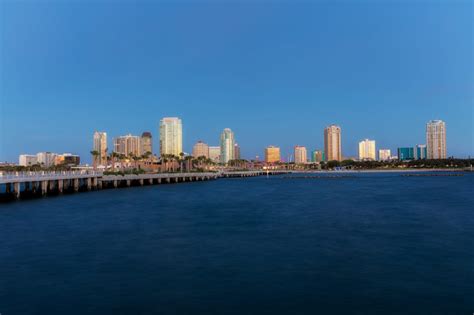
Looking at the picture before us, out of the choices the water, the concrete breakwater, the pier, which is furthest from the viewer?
the pier

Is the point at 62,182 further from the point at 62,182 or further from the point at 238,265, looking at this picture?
the point at 238,265

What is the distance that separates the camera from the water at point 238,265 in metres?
15.4

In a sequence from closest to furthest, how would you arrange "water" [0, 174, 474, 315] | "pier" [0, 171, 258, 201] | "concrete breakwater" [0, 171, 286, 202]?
"water" [0, 174, 474, 315]
"concrete breakwater" [0, 171, 286, 202]
"pier" [0, 171, 258, 201]

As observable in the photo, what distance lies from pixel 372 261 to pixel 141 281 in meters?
11.8

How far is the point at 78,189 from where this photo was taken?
243ft

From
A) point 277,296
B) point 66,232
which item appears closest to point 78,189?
point 66,232

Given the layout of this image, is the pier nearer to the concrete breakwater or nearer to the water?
the concrete breakwater

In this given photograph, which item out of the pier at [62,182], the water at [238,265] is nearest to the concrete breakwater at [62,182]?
the pier at [62,182]

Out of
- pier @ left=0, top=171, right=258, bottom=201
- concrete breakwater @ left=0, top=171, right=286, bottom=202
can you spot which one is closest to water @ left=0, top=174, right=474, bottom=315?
concrete breakwater @ left=0, top=171, right=286, bottom=202

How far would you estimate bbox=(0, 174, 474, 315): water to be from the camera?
607 inches

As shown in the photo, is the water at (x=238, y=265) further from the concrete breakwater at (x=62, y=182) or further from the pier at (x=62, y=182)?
the pier at (x=62, y=182)

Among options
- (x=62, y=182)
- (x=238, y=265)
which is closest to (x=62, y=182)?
(x=62, y=182)

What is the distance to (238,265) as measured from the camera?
2080 cm

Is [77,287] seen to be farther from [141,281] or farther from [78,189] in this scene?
[78,189]
